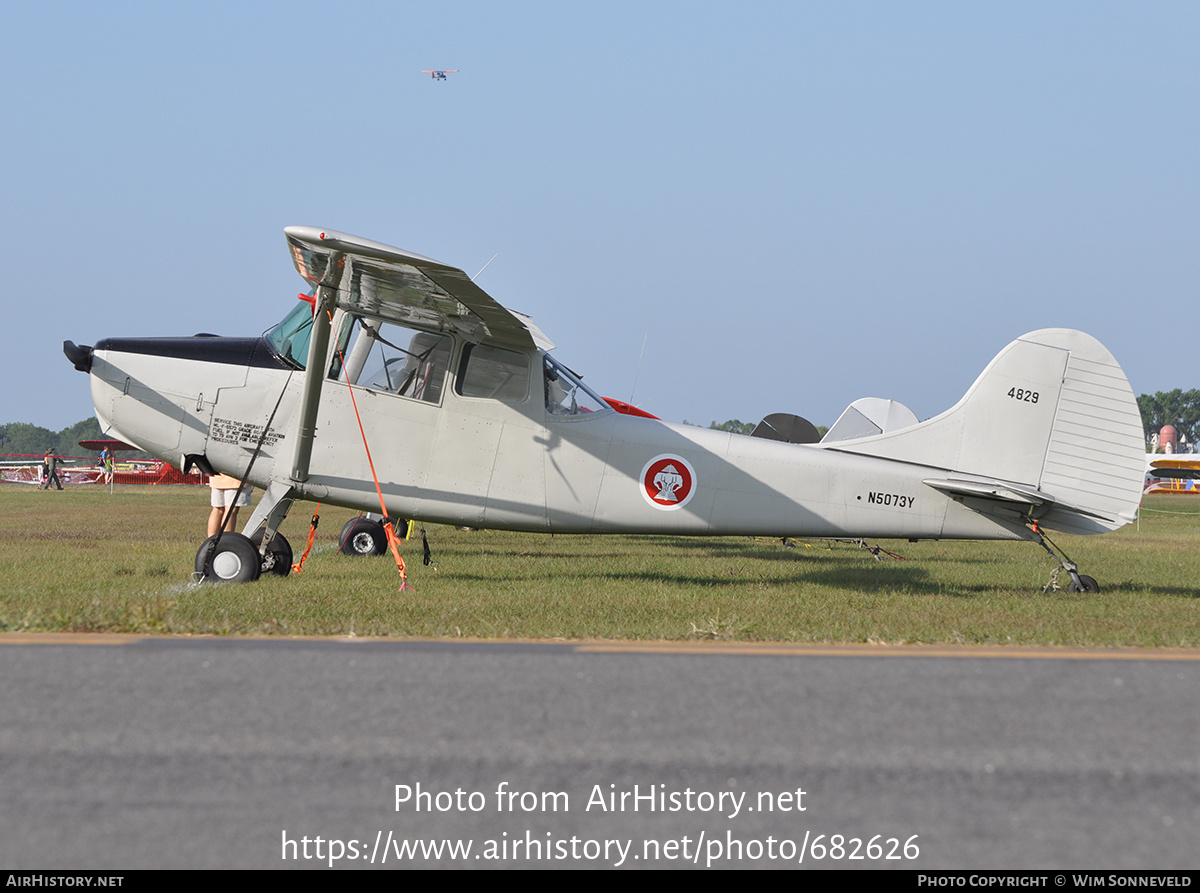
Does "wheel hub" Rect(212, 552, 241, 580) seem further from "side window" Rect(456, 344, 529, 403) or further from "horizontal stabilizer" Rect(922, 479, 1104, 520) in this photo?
"horizontal stabilizer" Rect(922, 479, 1104, 520)

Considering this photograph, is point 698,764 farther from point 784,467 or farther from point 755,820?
point 784,467

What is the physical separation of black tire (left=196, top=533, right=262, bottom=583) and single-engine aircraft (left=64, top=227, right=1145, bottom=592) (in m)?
0.02

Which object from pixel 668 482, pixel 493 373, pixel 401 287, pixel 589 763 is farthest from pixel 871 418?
pixel 589 763

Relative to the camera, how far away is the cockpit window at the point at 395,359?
10.2m

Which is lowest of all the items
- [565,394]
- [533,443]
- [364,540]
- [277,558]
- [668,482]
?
[364,540]

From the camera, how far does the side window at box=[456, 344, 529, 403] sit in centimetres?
1022

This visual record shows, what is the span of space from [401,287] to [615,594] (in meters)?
3.37

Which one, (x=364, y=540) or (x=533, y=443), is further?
(x=364, y=540)

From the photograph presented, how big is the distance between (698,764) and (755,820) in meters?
0.23

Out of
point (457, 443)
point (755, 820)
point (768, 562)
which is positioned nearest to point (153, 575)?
point (457, 443)

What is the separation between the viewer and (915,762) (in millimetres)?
2537

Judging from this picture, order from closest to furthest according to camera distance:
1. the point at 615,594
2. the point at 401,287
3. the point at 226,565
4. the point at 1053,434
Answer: the point at 615,594 → the point at 401,287 → the point at 226,565 → the point at 1053,434

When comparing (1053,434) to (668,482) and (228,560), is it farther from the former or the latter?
(228,560)

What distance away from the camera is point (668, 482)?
1052 centimetres
